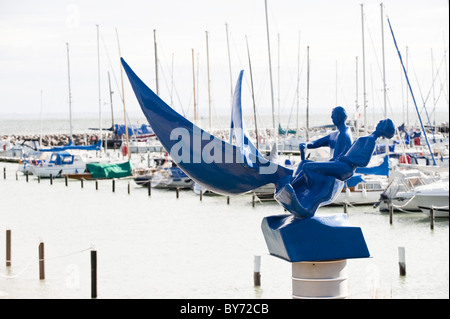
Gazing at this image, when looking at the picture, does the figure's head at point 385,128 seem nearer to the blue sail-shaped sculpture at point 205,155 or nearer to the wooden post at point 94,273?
the blue sail-shaped sculpture at point 205,155

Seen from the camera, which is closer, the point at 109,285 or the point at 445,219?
the point at 109,285

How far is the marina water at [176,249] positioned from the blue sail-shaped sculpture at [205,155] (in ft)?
16.1

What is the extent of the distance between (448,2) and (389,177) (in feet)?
93.1

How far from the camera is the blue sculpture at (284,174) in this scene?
7375 mm

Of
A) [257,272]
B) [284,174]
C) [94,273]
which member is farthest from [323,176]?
[257,272]

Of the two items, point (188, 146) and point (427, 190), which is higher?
point (188, 146)

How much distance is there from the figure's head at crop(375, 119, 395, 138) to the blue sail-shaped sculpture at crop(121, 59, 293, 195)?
3.05 ft

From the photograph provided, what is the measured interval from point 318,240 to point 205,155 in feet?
4.30

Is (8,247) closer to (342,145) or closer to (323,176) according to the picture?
(342,145)

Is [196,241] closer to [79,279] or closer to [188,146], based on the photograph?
[79,279]

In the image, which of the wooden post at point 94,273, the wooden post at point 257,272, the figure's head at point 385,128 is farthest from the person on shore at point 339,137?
the wooden post at point 257,272

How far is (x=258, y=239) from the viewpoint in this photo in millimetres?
25562

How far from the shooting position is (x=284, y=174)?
7.56 metres

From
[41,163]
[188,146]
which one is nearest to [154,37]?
[41,163]
